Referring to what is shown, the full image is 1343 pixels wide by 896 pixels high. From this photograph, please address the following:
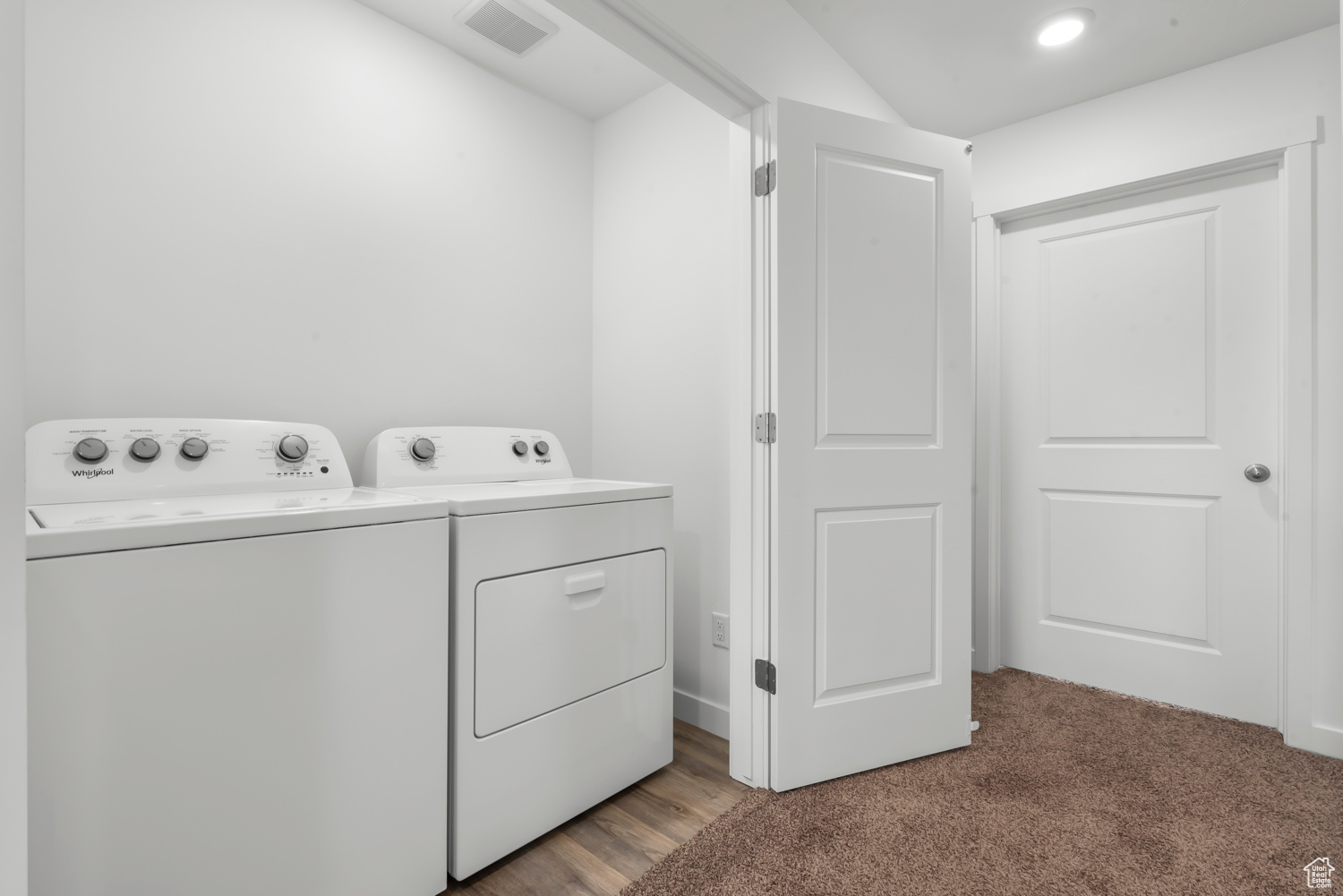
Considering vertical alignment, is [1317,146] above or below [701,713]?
above

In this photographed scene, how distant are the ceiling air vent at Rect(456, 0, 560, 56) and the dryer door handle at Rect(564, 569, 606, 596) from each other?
175 cm

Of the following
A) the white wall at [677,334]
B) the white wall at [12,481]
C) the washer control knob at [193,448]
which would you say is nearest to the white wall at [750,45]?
the white wall at [677,334]

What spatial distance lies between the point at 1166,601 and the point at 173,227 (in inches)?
134

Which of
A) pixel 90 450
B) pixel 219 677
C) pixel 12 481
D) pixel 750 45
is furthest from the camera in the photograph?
pixel 750 45

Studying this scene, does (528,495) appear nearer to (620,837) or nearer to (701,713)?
(620,837)

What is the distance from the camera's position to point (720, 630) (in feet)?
6.82

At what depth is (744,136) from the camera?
1.75 m

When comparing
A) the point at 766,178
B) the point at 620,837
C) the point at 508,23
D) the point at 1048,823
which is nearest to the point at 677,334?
the point at 766,178

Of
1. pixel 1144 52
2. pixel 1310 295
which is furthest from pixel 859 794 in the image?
pixel 1144 52

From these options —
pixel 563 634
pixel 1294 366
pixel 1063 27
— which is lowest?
pixel 563 634

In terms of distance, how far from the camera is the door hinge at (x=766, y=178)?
5.50ft

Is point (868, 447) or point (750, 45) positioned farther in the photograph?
point (868, 447)

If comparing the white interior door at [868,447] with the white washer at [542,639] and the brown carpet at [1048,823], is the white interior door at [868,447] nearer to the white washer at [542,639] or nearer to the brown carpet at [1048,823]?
the brown carpet at [1048,823]

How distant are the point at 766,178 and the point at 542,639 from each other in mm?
1394
